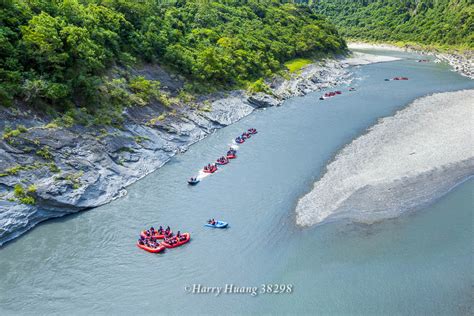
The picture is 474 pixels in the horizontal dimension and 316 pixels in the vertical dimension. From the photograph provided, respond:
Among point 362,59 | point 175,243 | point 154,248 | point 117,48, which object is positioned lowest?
point 154,248

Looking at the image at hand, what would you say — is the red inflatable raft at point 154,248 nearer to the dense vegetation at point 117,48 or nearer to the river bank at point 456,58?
the dense vegetation at point 117,48

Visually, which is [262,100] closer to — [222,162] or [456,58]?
[222,162]

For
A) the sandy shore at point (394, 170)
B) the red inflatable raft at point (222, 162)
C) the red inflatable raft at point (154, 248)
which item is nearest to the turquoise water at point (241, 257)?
A: the red inflatable raft at point (154, 248)

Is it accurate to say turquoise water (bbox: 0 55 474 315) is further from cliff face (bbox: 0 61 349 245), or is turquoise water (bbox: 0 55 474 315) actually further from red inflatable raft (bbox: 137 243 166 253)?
cliff face (bbox: 0 61 349 245)

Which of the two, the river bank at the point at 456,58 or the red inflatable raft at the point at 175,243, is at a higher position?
the river bank at the point at 456,58

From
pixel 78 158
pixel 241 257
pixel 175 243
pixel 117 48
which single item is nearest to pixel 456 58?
pixel 117 48

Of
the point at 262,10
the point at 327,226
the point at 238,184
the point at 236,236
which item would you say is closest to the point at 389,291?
the point at 327,226
